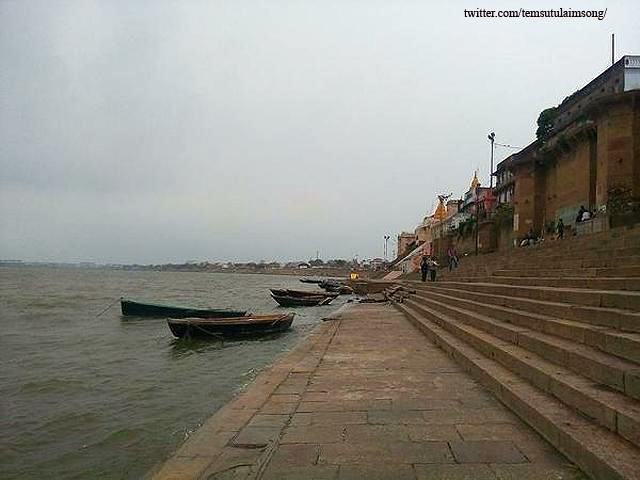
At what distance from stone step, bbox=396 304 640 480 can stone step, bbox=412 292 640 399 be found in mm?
364

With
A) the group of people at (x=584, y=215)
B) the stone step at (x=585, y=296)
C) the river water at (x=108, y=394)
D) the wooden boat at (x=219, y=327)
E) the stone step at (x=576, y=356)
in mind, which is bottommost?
the river water at (x=108, y=394)

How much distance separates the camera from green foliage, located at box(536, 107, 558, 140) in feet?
106

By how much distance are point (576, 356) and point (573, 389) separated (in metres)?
0.58

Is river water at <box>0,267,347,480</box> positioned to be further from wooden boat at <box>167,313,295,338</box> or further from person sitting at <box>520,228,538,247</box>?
person sitting at <box>520,228,538,247</box>

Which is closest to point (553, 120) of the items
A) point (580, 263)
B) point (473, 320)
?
point (580, 263)

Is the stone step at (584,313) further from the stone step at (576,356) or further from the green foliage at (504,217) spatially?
the green foliage at (504,217)

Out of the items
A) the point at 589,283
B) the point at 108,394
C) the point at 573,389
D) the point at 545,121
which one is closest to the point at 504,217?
the point at 545,121

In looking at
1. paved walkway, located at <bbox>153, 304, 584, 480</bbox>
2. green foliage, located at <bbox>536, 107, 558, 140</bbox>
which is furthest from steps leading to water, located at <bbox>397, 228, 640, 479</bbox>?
green foliage, located at <bbox>536, 107, 558, 140</bbox>

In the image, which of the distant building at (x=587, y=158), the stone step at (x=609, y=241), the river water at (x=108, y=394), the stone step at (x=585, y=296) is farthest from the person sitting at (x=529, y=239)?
the stone step at (x=585, y=296)

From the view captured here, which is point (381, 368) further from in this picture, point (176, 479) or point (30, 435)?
point (30, 435)

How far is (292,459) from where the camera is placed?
11.5 ft

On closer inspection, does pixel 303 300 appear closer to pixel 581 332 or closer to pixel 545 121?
pixel 545 121

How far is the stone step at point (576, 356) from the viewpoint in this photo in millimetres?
3488

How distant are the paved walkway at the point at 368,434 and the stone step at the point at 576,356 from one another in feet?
2.33
